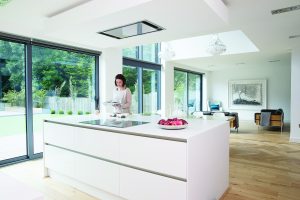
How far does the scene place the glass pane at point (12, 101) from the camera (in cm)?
378

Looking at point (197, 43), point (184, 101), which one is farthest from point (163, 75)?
point (184, 101)

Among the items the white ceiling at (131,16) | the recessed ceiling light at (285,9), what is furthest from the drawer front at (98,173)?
the recessed ceiling light at (285,9)

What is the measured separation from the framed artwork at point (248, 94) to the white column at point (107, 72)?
719cm

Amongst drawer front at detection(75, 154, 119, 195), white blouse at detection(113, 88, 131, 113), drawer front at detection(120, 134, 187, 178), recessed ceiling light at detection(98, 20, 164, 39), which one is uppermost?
recessed ceiling light at detection(98, 20, 164, 39)

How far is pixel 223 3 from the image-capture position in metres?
2.82

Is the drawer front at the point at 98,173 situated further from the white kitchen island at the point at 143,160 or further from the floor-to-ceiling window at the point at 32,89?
the floor-to-ceiling window at the point at 32,89

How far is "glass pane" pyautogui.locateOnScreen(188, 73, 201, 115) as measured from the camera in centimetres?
1001

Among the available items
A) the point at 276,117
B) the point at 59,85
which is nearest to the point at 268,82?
the point at 276,117

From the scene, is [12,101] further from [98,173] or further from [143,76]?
[143,76]

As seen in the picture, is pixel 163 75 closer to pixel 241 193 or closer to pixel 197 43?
pixel 197 43

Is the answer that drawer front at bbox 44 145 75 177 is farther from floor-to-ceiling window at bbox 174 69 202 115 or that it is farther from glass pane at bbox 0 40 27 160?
floor-to-ceiling window at bbox 174 69 202 115

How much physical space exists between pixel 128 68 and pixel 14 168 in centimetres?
384

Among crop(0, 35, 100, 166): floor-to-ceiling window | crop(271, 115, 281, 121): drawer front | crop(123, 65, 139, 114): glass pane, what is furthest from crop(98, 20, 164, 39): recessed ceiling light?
crop(271, 115, 281, 121): drawer front

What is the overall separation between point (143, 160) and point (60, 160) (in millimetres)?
1516
